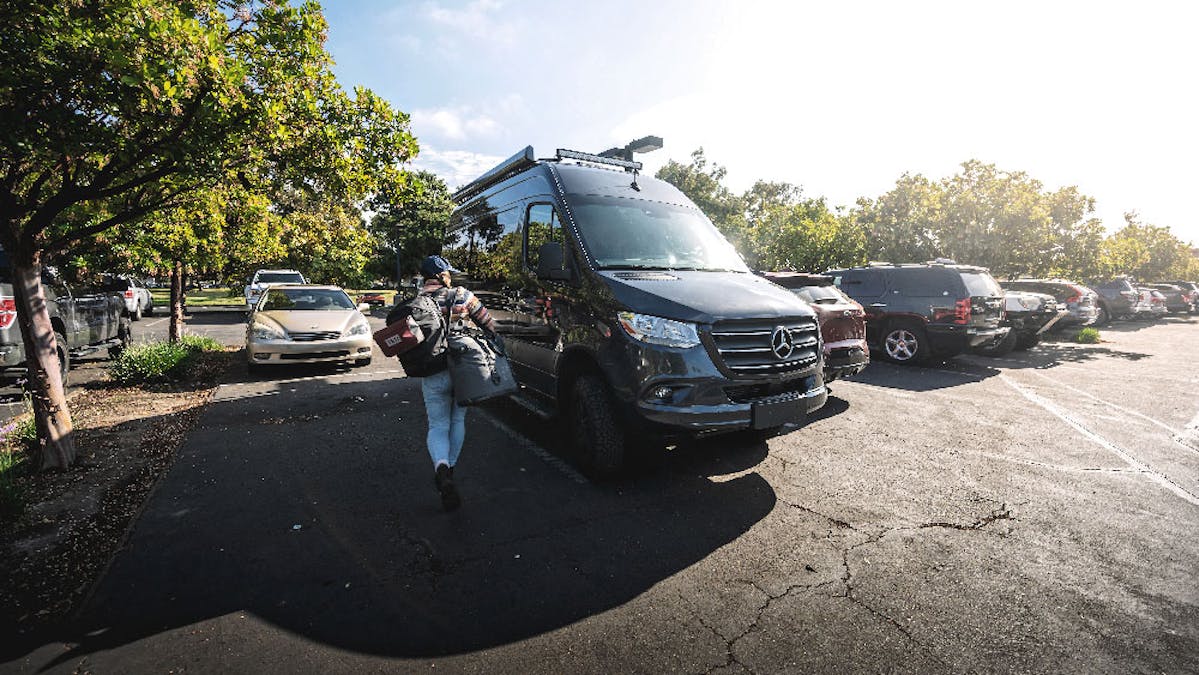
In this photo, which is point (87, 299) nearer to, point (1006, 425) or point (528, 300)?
point (528, 300)

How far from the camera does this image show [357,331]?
29.1 feet

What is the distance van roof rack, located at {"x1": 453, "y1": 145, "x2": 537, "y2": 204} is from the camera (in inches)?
212

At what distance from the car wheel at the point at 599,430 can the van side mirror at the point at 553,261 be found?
0.91 meters

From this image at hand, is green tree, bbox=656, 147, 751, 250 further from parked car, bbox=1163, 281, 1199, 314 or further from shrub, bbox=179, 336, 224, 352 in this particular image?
shrub, bbox=179, 336, 224, 352

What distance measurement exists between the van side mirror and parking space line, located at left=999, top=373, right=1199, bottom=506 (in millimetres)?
5375

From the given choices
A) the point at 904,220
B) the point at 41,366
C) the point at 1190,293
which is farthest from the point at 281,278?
the point at 1190,293

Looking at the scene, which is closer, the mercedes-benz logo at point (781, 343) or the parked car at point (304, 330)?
the mercedes-benz logo at point (781, 343)

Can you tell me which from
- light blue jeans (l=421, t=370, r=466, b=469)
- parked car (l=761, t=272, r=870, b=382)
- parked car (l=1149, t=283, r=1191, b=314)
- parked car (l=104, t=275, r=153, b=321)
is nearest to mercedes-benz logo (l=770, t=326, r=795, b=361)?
parked car (l=761, t=272, r=870, b=382)

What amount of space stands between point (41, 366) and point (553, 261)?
14.3ft

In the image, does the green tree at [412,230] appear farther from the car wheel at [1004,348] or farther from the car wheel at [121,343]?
the car wheel at [1004,348]

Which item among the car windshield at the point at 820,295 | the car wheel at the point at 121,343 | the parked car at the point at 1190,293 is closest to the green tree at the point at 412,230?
the car wheel at the point at 121,343

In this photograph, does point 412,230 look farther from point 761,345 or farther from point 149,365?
point 761,345

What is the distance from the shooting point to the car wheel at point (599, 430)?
4055mm

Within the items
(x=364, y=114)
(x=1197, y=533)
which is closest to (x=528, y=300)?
(x=364, y=114)
